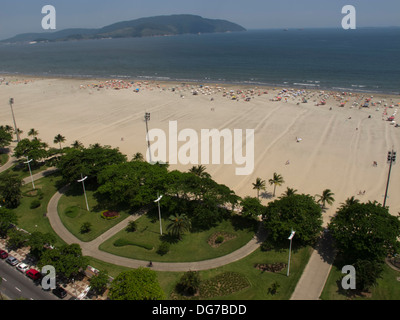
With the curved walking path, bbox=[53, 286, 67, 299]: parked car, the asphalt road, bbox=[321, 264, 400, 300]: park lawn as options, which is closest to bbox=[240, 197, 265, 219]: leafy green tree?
the curved walking path

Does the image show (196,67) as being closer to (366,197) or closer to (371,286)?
(366,197)

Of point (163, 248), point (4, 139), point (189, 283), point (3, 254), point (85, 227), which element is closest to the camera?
point (189, 283)

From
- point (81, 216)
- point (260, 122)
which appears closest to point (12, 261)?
point (81, 216)

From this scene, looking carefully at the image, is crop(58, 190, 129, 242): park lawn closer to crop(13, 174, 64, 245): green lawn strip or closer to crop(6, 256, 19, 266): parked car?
crop(13, 174, 64, 245): green lawn strip

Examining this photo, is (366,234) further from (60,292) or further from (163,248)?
(60,292)

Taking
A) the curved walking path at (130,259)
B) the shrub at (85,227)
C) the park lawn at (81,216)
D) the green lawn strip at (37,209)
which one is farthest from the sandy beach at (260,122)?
the shrub at (85,227)
